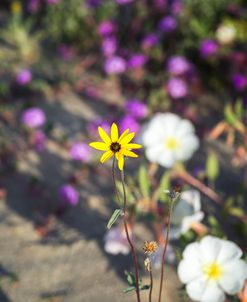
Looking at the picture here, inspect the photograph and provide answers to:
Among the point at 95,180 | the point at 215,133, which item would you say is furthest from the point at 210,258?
the point at 215,133

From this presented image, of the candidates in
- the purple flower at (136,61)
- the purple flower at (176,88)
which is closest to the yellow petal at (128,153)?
the purple flower at (176,88)

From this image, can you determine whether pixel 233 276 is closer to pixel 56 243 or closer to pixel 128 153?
pixel 128 153

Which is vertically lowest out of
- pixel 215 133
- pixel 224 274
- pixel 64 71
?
pixel 224 274

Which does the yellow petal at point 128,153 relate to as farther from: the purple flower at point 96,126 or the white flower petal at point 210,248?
the purple flower at point 96,126

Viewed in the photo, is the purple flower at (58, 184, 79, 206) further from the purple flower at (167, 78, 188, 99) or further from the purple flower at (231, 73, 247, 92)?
the purple flower at (231, 73, 247, 92)

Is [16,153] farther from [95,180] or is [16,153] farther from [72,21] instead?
[72,21]

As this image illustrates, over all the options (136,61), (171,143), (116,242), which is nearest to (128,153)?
(116,242)

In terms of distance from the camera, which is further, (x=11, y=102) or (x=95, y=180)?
(x=11, y=102)

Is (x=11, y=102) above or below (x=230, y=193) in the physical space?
above
